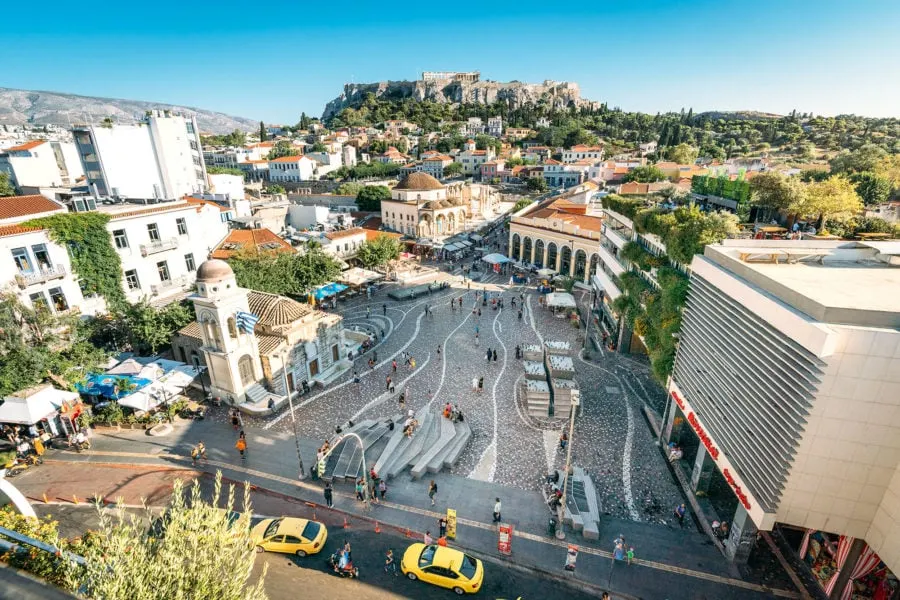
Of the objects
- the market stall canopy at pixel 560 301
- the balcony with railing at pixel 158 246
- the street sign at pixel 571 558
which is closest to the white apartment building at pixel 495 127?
the market stall canopy at pixel 560 301

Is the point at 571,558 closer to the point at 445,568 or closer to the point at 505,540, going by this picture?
the point at 505,540

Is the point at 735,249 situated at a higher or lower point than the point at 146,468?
higher

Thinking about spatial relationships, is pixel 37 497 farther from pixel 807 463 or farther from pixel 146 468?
pixel 807 463

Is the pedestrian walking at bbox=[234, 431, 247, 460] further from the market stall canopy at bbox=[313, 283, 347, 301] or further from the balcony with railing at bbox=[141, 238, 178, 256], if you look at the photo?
the market stall canopy at bbox=[313, 283, 347, 301]

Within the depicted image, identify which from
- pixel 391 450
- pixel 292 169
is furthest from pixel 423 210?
pixel 292 169

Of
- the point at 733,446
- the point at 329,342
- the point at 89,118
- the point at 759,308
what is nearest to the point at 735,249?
the point at 759,308
